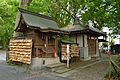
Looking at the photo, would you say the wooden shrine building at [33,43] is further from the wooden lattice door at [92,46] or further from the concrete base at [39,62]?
the wooden lattice door at [92,46]

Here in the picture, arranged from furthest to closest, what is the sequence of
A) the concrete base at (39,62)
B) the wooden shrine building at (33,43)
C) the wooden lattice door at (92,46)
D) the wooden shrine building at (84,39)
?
the wooden lattice door at (92,46)
the wooden shrine building at (84,39)
the wooden shrine building at (33,43)
the concrete base at (39,62)

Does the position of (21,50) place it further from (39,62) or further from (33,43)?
(39,62)

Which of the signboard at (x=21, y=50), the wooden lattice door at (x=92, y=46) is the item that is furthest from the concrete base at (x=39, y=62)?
the wooden lattice door at (x=92, y=46)

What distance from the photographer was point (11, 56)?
17016 mm

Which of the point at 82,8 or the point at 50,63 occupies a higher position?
the point at 82,8

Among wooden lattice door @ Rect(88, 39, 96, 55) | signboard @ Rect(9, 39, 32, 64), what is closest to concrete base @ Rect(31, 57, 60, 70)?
signboard @ Rect(9, 39, 32, 64)

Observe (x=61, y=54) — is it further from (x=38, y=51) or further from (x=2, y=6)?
(x=2, y=6)

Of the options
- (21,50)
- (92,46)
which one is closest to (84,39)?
(92,46)

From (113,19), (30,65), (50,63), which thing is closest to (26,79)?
(30,65)

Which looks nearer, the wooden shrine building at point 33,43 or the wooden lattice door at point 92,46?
the wooden shrine building at point 33,43

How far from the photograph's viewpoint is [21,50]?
622 inches

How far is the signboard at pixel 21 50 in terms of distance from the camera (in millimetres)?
15145

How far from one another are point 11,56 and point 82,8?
17681 mm

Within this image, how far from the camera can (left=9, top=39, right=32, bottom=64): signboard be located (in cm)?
1514
